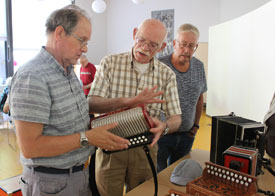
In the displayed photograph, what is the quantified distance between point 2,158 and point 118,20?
24.3 feet

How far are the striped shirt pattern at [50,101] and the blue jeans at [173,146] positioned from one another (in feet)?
3.48

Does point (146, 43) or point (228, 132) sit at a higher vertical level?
point (146, 43)

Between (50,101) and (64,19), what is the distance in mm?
420

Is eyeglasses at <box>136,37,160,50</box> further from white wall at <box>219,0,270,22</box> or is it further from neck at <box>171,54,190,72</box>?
white wall at <box>219,0,270,22</box>

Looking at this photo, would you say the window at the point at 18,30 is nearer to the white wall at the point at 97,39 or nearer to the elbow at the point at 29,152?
the white wall at the point at 97,39

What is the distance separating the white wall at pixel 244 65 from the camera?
4.20m

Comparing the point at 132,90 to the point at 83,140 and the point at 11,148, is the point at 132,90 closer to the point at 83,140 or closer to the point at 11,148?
the point at 83,140

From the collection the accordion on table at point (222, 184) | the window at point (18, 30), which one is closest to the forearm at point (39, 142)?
the accordion on table at point (222, 184)

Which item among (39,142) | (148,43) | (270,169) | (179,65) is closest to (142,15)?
(179,65)

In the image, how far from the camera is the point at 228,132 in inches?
75.2

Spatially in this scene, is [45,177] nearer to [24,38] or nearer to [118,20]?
[24,38]

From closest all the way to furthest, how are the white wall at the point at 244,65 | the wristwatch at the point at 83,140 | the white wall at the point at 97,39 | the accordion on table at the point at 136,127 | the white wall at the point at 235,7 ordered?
the wristwatch at the point at 83,140
the accordion on table at the point at 136,127
the white wall at the point at 244,65
the white wall at the point at 235,7
the white wall at the point at 97,39

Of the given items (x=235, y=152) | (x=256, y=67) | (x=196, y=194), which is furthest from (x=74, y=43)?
(x=256, y=67)

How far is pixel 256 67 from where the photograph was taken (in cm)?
468
